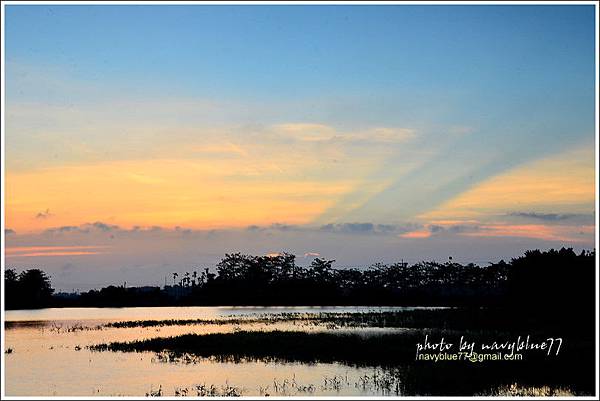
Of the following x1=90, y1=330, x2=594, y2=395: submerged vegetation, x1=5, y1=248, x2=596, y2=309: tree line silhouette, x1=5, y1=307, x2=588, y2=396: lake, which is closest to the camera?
x1=90, y1=330, x2=594, y2=395: submerged vegetation

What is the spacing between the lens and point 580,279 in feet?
168

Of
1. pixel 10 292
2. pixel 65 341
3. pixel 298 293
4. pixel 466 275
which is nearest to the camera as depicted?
pixel 65 341

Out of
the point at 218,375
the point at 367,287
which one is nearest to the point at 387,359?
the point at 218,375

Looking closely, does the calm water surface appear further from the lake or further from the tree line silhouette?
the tree line silhouette

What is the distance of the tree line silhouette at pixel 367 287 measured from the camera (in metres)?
55.1

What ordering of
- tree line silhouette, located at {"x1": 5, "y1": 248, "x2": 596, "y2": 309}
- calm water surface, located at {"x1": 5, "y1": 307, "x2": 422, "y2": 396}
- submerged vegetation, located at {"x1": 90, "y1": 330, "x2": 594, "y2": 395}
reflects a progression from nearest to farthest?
submerged vegetation, located at {"x1": 90, "y1": 330, "x2": 594, "y2": 395}, calm water surface, located at {"x1": 5, "y1": 307, "x2": 422, "y2": 396}, tree line silhouette, located at {"x1": 5, "y1": 248, "x2": 596, "y2": 309}

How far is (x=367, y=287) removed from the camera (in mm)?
131000

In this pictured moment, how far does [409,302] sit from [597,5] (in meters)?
97.1

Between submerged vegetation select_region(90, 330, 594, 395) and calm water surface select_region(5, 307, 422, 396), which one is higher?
submerged vegetation select_region(90, 330, 594, 395)

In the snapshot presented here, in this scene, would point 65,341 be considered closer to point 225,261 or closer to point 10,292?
Result: point 10,292

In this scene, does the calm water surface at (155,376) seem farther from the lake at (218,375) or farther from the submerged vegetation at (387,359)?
the submerged vegetation at (387,359)

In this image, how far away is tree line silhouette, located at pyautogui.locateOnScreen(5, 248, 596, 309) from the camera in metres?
55.1

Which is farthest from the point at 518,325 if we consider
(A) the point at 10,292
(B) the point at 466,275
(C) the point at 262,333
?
(B) the point at 466,275

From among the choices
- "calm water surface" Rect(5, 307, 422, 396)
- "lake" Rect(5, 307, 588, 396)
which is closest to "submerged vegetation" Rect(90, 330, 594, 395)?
"lake" Rect(5, 307, 588, 396)
